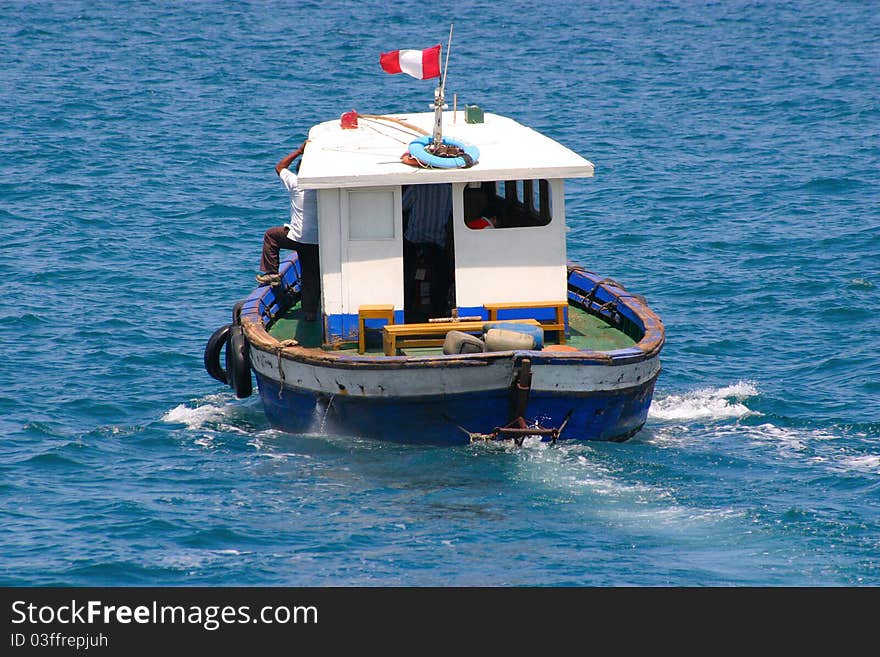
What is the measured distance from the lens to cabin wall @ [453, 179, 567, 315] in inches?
644

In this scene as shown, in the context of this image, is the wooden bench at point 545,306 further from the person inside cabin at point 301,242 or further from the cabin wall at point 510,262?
the person inside cabin at point 301,242

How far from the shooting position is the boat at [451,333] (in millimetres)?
15148

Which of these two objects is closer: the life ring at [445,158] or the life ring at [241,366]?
the life ring at [445,158]

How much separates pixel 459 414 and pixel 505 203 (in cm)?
472

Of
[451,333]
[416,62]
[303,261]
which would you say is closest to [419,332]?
[451,333]

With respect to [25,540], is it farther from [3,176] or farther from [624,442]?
[3,176]

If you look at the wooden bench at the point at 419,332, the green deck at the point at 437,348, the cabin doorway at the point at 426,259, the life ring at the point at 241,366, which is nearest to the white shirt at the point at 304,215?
the cabin doorway at the point at 426,259

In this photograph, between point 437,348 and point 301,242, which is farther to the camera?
point 301,242

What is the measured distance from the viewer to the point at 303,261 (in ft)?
59.2

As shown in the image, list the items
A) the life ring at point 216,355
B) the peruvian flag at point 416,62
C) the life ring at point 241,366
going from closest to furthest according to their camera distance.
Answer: the peruvian flag at point 416,62 < the life ring at point 241,366 < the life ring at point 216,355

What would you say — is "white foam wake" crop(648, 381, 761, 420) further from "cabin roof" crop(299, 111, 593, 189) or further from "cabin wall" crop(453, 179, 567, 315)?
"cabin roof" crop(299, 111, 593, 189)

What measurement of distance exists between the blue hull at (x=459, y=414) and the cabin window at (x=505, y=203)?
278 cm

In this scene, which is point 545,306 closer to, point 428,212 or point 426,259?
point 426,259

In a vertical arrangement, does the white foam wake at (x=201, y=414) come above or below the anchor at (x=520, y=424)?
below
